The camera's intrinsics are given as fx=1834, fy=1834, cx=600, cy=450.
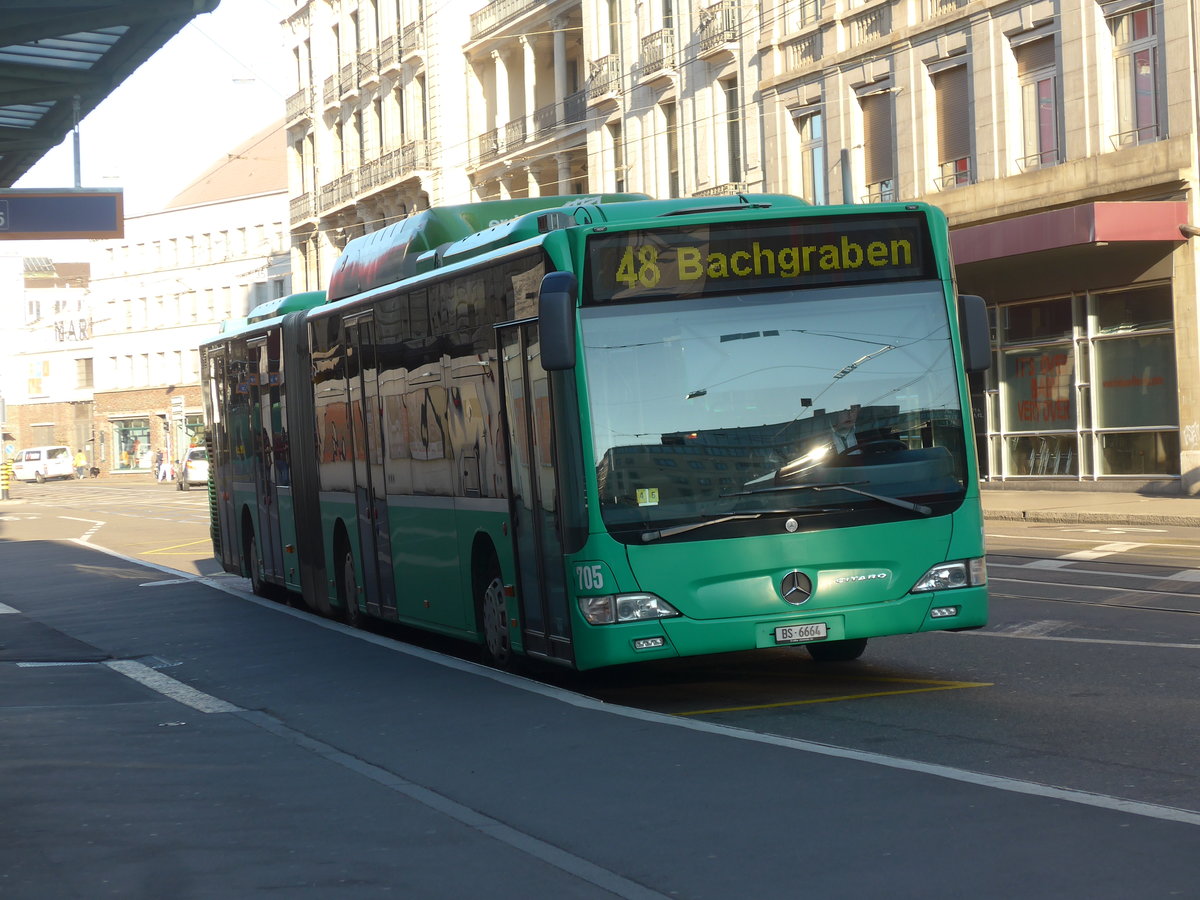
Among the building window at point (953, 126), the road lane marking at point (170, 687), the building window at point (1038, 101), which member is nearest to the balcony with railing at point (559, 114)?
the building window at point (953, 126)

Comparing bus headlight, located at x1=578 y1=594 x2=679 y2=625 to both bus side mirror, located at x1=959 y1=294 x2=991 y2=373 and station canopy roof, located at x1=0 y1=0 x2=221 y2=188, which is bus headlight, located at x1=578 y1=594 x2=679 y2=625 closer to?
bus side mirror, located at x1=959 y1=294 x2=991 y2=373

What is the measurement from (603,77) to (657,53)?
131 inches

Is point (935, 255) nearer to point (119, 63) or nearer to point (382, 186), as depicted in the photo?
point (119, 63)

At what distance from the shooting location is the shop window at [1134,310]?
28.5 m

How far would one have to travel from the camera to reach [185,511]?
44.8 m

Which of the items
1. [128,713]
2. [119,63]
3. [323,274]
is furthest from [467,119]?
[128,713]

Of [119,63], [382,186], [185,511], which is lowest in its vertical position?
[185,511]

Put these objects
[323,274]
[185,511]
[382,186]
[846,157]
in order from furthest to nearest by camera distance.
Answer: [323,274], [382,186], [185,511], [846,157]

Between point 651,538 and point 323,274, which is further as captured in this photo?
point 323,274

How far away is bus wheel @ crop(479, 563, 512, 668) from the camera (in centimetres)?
1177

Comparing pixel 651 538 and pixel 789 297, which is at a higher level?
pixel 789 297

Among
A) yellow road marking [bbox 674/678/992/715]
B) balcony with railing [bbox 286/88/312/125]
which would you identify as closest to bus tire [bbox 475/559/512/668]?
yellow road marking [bbox 674/678/992/715]

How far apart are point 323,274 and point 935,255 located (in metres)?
61.5

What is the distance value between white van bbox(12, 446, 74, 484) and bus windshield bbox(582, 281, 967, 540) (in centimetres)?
8375
